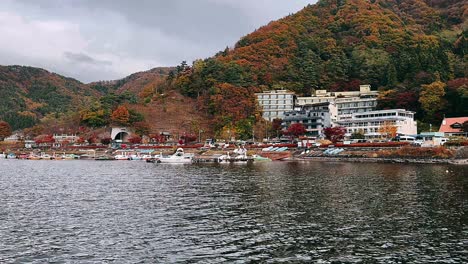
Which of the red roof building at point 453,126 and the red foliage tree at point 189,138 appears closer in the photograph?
the red roof building at point 453,126

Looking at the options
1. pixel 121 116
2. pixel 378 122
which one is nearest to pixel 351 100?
pixel 378 122

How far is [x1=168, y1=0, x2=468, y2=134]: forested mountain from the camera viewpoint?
121575mm

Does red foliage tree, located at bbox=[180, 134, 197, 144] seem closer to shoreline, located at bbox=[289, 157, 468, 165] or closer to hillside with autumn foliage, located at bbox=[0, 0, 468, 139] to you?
hillside with autumn foliage, located at bbox=[0, 0, 468, 139]

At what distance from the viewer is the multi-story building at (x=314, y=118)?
127188mm

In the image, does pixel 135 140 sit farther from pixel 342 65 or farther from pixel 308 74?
pixel 342 65

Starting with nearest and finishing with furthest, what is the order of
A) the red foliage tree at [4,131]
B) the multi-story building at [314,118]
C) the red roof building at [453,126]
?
the red roof building at [453,126] < the multi-story building at [314,118] < the red foliage tree at [4,131]

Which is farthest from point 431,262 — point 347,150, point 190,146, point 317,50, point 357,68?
point 317,50

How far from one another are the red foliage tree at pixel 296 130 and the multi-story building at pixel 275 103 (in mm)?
23671

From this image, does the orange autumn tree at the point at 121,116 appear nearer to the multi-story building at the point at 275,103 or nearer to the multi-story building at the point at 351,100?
the multi-story building at the point at 275,103

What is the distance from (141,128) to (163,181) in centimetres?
8915

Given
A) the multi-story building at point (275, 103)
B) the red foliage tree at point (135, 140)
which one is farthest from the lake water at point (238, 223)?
the multi-story building at point (275, 103)

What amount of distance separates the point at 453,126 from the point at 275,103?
58.3m

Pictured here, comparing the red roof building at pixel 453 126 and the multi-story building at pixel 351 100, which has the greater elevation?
the multi-story building at pixel 351 100

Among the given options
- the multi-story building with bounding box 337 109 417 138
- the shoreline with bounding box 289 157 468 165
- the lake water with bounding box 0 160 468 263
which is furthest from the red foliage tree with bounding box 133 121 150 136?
the lake water with bounding box 0 160 468 263
